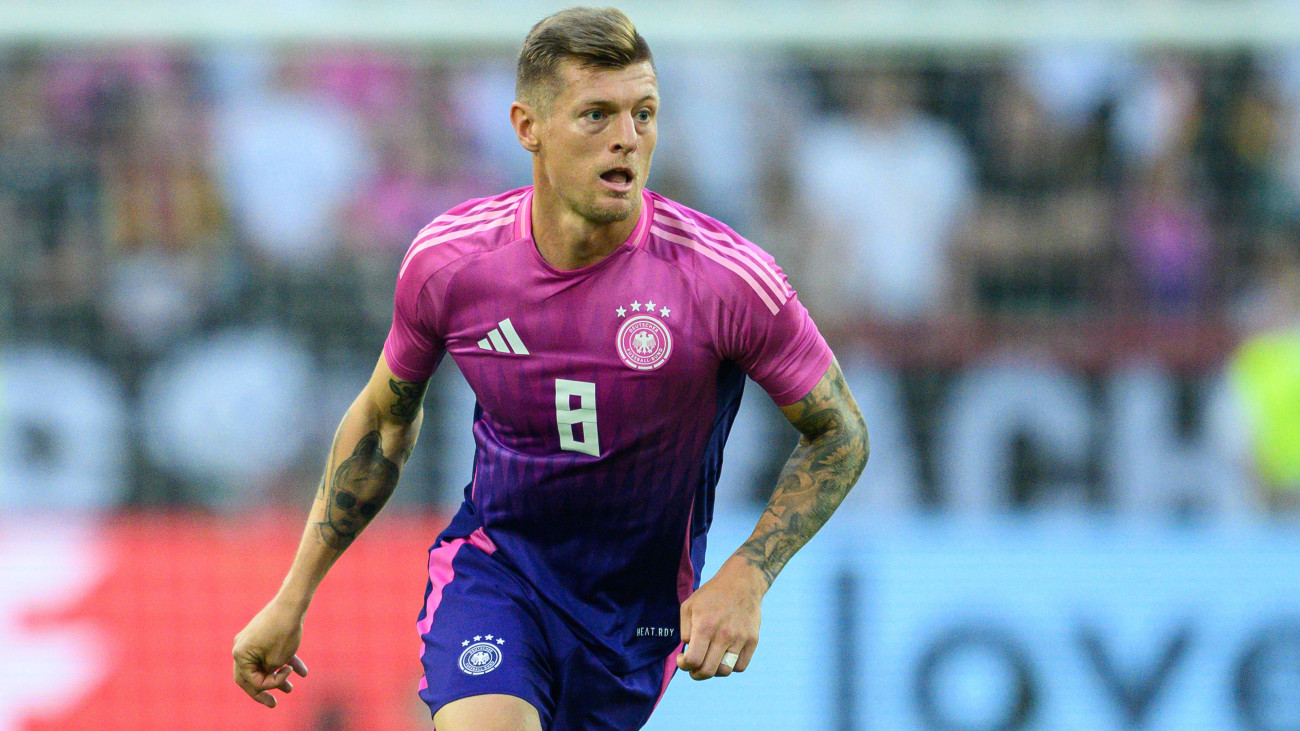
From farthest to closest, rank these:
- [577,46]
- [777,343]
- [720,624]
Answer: [777,343], [577,46], [720,624]

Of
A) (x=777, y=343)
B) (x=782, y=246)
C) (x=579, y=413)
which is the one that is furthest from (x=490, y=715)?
(x=782, y=246)

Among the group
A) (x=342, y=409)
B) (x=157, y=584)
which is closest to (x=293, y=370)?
(x=342, y=409)

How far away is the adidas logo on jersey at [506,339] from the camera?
403 cm

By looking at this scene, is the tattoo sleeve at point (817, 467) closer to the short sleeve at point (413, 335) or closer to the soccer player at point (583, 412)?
the soccer player at point (583, 412)

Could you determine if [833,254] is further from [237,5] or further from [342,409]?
[237,5]

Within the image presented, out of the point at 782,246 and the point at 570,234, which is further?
the point at 782,246

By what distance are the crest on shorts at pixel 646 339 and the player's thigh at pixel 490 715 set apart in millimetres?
858

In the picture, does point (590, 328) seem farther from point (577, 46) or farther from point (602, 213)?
point (577, 46)

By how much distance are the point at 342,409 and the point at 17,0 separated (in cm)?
319

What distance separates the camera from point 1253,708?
6.83 meters

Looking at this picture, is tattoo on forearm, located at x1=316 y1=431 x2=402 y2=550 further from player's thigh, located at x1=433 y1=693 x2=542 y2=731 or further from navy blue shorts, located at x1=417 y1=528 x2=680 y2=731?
player's thigh, located at x1=433 y1=693 x2=542 y2=731

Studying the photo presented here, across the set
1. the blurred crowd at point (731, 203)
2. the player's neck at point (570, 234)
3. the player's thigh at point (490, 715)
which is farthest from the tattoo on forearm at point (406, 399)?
the blurred crowd at point (731, 203)

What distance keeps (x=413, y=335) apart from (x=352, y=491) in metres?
0.48

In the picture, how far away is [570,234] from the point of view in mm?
3965
